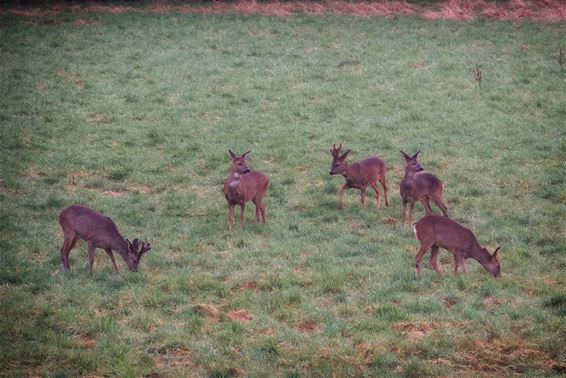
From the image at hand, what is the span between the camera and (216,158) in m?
19.7

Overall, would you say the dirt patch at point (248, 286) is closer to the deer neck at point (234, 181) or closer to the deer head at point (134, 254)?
the deer head at point (134, 254)

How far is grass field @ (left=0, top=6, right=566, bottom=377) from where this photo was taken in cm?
1070

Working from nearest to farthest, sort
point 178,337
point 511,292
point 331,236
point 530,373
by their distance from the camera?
point 530,373, point 178,337, point 511,292, point 331,236

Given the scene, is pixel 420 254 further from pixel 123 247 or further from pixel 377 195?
pixel 123 247

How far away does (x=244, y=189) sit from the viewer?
1582 centimetres

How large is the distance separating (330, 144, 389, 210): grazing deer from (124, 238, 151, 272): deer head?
196 inches

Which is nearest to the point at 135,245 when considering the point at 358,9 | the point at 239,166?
the point at 239,166

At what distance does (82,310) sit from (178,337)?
156 centimetres

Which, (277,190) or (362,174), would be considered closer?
(362,174)

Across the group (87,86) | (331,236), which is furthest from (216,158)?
(87,86)

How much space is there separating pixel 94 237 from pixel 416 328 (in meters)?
5.19

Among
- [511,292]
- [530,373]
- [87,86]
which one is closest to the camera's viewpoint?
[530,373]

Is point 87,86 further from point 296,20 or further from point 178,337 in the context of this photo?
point 178,337

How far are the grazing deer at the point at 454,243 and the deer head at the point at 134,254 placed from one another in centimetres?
424
